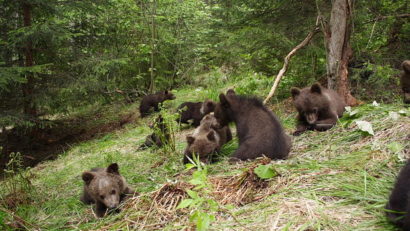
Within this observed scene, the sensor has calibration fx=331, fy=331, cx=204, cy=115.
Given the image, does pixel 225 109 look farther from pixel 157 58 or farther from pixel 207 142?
pixel 157 58

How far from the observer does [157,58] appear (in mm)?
15492

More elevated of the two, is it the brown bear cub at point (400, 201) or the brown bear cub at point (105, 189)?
the brown bear cub at point (400, 201)

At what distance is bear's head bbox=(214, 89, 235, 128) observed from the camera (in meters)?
5.65

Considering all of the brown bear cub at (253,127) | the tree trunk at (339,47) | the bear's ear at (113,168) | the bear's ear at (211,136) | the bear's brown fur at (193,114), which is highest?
the tree trunk at (339,47)

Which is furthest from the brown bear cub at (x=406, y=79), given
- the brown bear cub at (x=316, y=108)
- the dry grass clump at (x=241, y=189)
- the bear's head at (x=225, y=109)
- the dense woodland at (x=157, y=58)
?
the dry grass clump at (x=241, y=189)

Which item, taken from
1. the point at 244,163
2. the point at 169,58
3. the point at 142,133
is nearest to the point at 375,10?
the point at 244,163

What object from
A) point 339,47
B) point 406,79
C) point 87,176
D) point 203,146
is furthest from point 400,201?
point 339,47

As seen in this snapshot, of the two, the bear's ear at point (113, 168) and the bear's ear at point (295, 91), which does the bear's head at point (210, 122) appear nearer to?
the bear's ear at point (295, 91)

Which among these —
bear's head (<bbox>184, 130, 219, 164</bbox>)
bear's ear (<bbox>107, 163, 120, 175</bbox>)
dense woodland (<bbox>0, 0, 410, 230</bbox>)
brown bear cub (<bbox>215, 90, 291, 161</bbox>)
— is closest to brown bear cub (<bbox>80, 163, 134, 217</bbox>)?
bear's ear (<bbox>107, 163, 120, 175</bbox>)

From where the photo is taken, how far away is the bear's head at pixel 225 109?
18.5 ft

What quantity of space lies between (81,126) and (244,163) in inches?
393

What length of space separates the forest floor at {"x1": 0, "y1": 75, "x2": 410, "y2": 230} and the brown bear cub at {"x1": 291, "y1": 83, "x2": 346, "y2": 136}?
19 cm

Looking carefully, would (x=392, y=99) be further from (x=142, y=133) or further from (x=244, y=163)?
(x=142, y=133)

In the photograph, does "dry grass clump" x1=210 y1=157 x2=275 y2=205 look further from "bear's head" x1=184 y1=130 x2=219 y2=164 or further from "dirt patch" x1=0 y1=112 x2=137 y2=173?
"dirt patch" x1=0 y1=112 x2=137 y2=173
